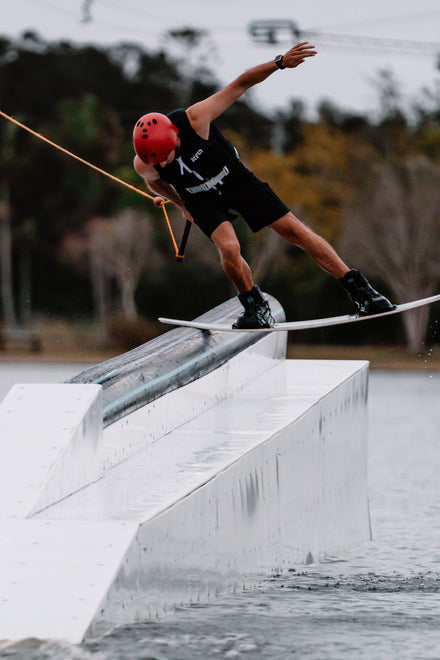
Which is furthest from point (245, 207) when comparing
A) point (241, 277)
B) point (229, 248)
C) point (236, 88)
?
point (236, 88)

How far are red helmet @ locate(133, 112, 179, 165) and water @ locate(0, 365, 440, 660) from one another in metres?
3.13

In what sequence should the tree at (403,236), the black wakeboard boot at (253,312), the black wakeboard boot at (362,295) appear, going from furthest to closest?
the tree at (403,236) → the black wakeboard boot at (253,312) → the black wakeboard boot at (362,295)

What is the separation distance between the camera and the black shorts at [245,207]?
9.32 metres

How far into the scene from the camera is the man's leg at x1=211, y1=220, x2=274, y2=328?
9.30 metres

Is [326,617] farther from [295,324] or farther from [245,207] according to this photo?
[245,207]

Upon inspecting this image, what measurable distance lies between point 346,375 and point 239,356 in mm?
959

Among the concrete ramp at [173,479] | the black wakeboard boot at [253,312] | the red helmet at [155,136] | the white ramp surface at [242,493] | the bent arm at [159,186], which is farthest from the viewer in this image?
the black wakeboard boot at [253,312]

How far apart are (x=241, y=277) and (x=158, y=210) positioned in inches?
1774

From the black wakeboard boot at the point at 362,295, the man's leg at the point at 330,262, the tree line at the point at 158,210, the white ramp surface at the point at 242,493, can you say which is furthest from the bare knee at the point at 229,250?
the tree line at the point at 158,210

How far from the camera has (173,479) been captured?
7.04 meters

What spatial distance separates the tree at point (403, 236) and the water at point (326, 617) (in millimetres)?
31778

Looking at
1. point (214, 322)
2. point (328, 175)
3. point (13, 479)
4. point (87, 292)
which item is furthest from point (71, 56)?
point (13, 479)

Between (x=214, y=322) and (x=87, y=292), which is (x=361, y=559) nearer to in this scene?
(x=214, y=322)

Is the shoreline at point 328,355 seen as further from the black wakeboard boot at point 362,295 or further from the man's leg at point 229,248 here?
the man's leg at point 229,248
